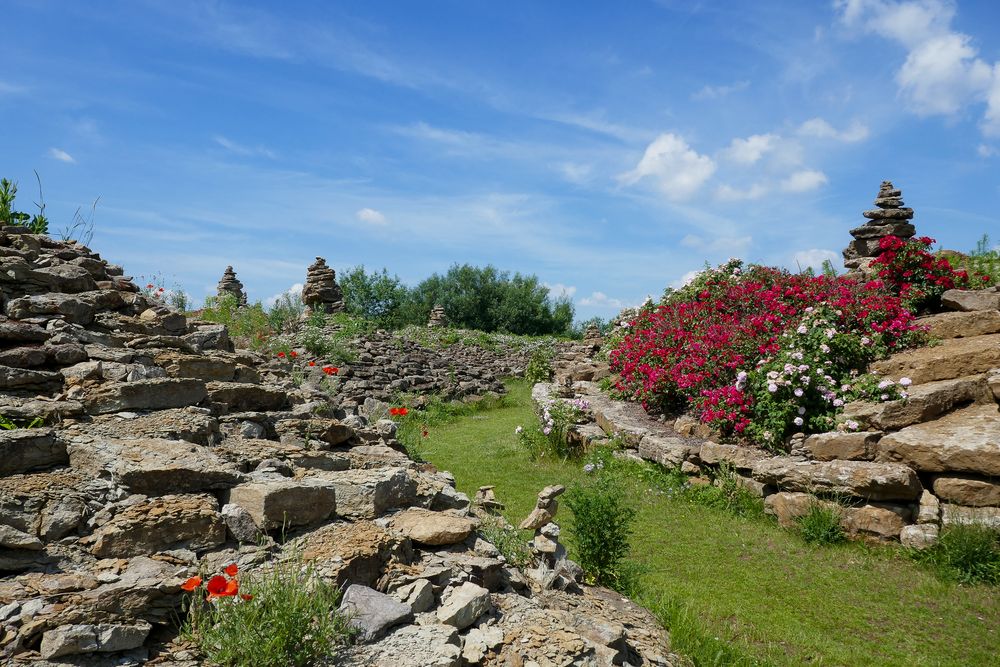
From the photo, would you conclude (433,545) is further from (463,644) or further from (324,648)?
(324,648)

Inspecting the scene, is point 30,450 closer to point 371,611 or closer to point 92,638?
point 92,638

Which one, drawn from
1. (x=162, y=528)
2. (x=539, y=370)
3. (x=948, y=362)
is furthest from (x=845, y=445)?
(x=539, y=370)

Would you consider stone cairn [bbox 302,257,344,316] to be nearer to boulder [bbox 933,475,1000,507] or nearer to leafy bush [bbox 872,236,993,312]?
leafy bush [bbox 872,236,993,312]

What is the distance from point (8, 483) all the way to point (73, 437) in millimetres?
662

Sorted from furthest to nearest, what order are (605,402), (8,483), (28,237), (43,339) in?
(605,402) < (28,237) < (43,339) < (8,483)

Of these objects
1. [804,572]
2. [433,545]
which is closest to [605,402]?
[804,572]

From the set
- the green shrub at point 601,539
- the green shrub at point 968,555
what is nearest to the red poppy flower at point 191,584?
the green shrub at point 601,539

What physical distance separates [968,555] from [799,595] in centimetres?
171

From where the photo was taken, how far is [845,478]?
6.79 meters

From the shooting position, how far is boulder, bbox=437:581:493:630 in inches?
126

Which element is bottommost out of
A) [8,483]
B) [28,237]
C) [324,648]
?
[324,648]

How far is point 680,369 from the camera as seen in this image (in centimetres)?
1033

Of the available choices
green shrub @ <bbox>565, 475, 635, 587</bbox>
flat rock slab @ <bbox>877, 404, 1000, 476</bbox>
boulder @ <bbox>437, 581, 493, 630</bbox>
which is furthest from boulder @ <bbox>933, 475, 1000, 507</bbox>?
boulder @ <bbox>437, 581, 493, 630</bbox>

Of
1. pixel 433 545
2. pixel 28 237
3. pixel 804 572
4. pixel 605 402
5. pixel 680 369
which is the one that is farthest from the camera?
pixel 605 402
